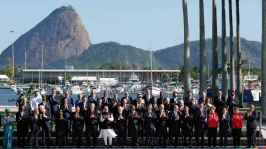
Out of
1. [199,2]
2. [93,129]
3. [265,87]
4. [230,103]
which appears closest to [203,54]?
[199,2]

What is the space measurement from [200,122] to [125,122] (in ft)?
9.51

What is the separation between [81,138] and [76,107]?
1258mm

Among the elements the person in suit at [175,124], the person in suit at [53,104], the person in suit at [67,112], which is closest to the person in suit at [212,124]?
the person in suit at [175,124]

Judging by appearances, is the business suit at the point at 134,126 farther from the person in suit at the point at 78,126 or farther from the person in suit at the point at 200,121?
the person in suit at the point at 200,121

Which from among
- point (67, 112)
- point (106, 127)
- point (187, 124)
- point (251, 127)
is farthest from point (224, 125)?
point (67, 112)

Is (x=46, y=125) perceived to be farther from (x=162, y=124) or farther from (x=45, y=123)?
(x=162, y=124)

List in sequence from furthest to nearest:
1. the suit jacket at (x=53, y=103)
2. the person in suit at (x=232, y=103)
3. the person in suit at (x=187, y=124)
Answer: the person in suit at (x=232, y=103)
the suit jacket at (x=53, y=103)
the person in suit at (x=187, y=124)

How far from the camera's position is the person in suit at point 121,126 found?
26906mm

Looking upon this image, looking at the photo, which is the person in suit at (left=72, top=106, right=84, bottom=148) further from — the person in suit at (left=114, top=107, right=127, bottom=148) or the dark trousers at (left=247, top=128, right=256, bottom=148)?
the dark trousers at (left=247, top=128, right=256, bottom=148)

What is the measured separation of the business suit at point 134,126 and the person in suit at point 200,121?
88.4 inches

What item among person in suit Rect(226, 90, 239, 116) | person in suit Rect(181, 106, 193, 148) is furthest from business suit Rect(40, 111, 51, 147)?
person in suit Rect(226, 90, 239, 116)

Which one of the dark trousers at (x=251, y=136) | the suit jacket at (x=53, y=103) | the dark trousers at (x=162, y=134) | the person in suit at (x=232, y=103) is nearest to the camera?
the dark trousers at (x=251, y=136)

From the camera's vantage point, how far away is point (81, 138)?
2706cm

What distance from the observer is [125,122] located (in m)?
26.9
